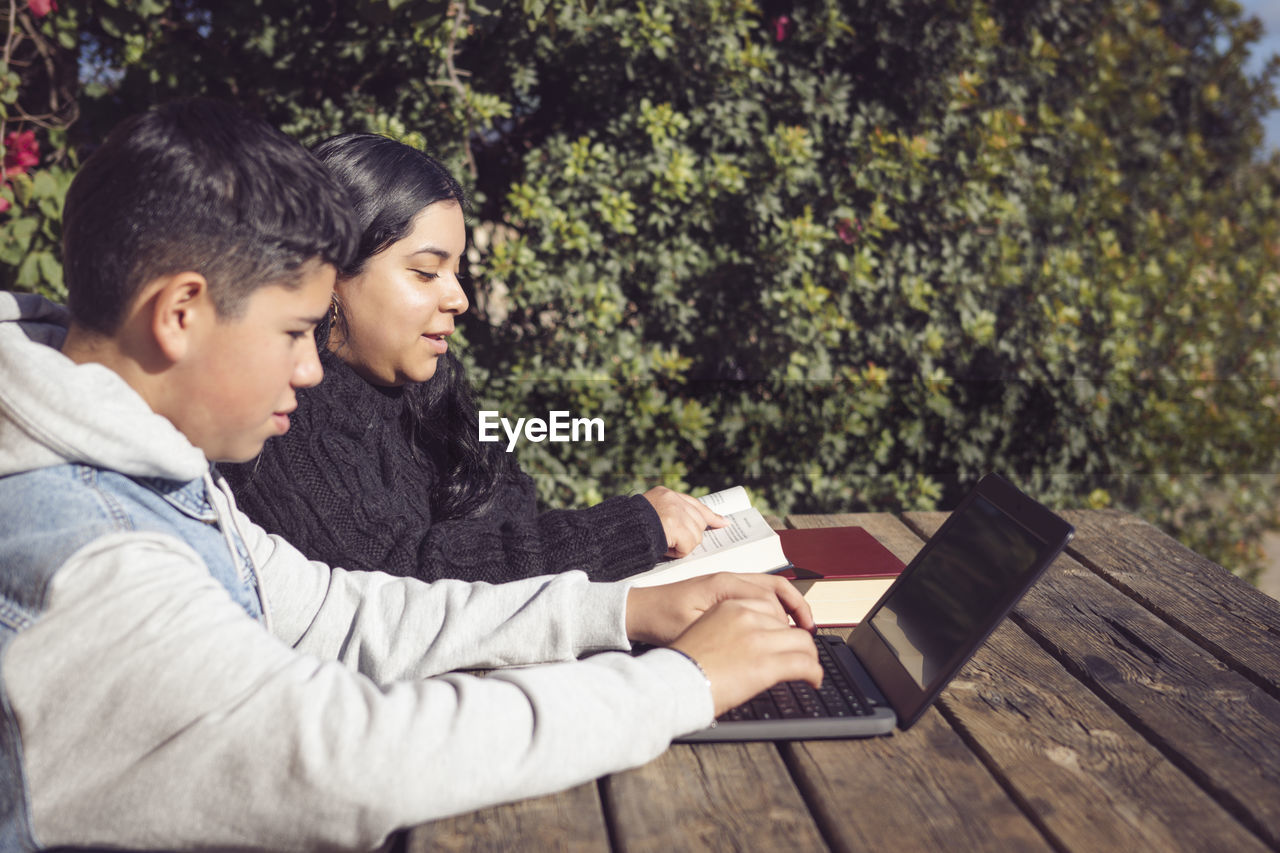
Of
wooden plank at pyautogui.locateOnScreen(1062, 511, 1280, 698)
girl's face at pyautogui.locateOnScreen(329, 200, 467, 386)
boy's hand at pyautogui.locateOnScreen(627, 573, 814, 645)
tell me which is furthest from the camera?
girl's face at pyautogui.locateOnScreen(329, 200, 467, 386)

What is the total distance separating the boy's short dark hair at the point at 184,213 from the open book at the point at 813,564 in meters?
0.77

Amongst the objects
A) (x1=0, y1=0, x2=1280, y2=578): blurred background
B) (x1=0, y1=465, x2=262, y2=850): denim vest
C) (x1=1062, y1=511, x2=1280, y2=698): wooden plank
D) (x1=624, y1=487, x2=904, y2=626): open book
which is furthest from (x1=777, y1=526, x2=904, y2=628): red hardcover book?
(x1=0, y1=0, x2=1280, y2=578): blurred background

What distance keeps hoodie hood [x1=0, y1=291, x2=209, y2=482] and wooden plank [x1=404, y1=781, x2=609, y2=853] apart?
0.52 meters

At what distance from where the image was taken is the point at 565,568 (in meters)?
1.86

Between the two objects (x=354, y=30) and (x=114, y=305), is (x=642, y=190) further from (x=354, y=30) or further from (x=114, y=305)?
(x=114, y=305)

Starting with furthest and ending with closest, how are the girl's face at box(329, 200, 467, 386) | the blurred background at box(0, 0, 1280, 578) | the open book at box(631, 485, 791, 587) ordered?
the blurred background at box(0, 0, 1280, 578) < the girl's face at box(329, 200, 467, 386) < the open book at box(631, 485, 791, 587)

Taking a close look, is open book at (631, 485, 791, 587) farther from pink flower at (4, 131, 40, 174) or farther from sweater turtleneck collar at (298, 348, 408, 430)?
pink flower at (4, 131, 40, 174)

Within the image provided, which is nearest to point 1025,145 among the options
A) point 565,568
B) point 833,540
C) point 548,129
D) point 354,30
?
point 548,129

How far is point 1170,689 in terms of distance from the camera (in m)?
1.47

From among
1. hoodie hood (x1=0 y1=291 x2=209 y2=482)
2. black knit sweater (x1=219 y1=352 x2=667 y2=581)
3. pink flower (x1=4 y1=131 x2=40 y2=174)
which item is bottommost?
black knit sweater (x1=219 y1=352 x2=667 y2=581)

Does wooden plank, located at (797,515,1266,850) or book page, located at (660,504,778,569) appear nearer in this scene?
wooden plank, located at (797,515,1266,850)

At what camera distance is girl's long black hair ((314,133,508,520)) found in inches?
79.0

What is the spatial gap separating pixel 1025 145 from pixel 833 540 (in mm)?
3257

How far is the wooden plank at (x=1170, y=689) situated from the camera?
122 cm
